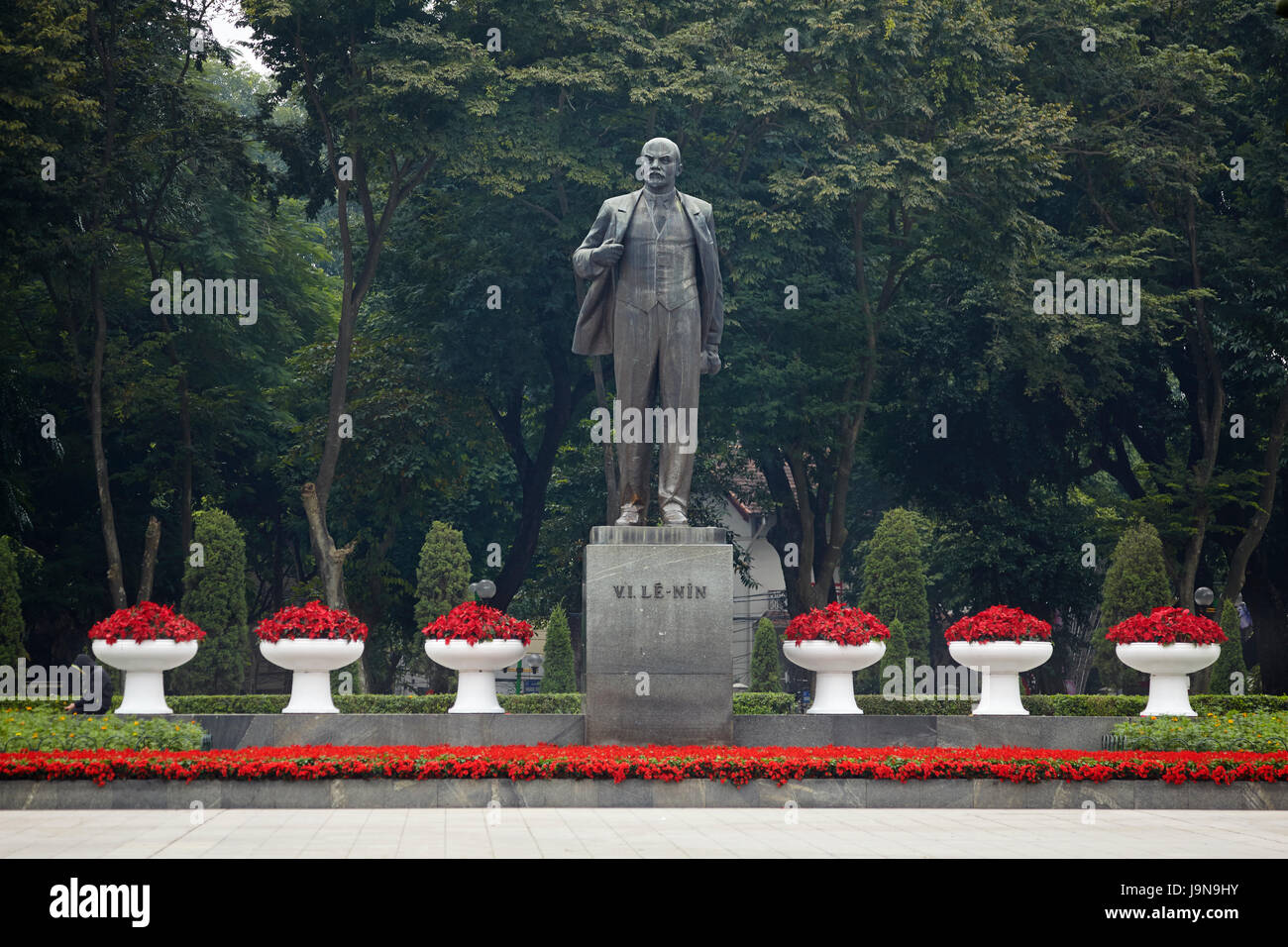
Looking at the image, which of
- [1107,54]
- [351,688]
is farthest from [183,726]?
[1107,54]

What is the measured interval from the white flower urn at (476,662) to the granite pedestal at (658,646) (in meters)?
1.71

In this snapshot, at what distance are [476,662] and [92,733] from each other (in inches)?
154

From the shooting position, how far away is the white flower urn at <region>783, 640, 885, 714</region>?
1627 cm

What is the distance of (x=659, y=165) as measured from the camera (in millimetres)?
15703

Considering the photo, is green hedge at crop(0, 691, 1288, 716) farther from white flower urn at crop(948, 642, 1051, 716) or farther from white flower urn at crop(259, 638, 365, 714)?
white flower urn at crop(259, 638, 365, 714)

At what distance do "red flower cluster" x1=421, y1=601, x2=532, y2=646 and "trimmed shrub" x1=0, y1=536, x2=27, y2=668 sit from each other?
13202mm

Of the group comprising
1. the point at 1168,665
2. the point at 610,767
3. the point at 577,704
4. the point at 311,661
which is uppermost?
the point at 311,661

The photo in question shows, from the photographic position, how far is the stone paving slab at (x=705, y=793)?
12.4 meters

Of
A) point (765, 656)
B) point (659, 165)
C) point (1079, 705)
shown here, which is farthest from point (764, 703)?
point (765, 656)

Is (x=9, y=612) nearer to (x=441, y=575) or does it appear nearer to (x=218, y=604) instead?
(x=218, y=604)

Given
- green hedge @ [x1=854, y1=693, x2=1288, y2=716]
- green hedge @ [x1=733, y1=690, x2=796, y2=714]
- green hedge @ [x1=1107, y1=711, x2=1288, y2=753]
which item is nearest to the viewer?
green hedge @ [x1=1107, y1=711, x2=1288, y2=753]

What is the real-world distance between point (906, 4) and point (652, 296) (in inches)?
680

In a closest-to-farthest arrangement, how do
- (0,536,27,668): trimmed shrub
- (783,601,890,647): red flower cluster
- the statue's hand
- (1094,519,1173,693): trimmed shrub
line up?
1. the statue's hand
2. (783,601,890,647): red flower cluster
3. (0,536,27,668): trimmed shrub
4. (1094,519,1173,693): trimmed shrub

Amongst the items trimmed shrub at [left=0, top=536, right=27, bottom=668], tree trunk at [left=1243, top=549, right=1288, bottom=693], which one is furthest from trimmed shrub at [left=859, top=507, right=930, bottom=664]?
trimmed shrub at [left=0, top=536, right=27, bottom=668]
